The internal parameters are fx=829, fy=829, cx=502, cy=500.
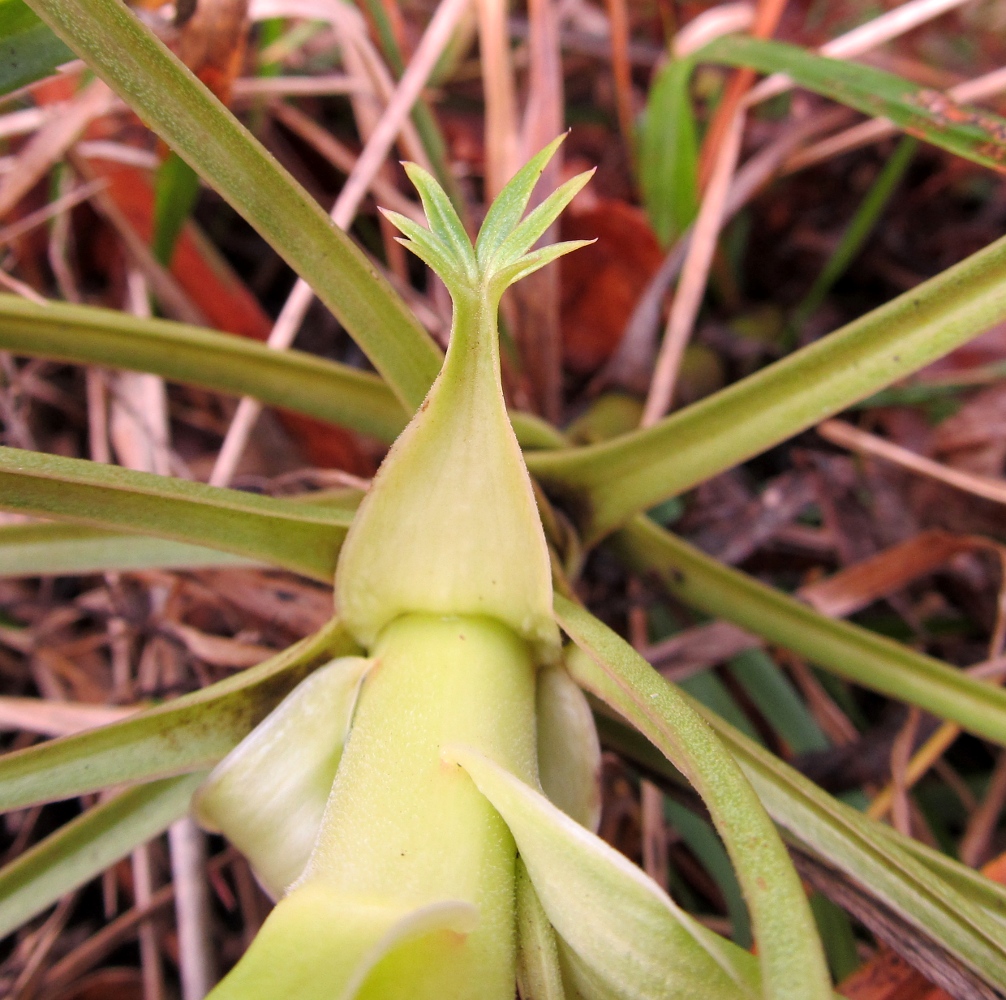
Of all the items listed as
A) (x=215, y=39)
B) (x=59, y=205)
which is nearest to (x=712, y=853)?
(x=215, y=39)

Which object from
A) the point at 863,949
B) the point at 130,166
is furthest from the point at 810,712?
the point at 130,166

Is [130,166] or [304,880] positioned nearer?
[304,880]

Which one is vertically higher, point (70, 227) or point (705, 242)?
point (70, 227)

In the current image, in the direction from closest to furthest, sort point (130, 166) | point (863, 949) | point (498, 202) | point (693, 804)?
point (498, 202) < point (693, 804) < point (863, 949) < point (130, 166)

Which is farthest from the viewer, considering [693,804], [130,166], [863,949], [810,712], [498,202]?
[130,166]

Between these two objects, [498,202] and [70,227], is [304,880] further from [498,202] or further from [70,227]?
[70,227]

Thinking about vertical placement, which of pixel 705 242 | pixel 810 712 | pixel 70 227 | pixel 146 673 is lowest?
pixel 810 712

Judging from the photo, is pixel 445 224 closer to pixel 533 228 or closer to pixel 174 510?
pixel 533 228
